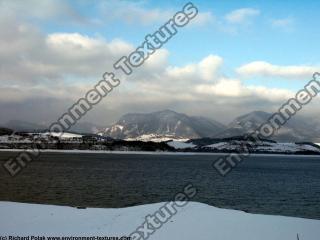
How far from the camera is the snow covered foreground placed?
63.1 ft

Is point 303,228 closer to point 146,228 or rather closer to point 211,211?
point 211,211

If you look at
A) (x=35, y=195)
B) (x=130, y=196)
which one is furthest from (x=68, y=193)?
(x=130, y=196)

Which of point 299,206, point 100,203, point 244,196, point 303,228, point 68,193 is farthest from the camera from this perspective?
point 244,196

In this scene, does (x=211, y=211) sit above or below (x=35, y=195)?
below

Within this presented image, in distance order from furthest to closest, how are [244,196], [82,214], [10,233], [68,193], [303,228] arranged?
[244,196], [68,193], [82,214], [303,228], [10,233]

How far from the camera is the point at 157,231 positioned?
19.7 m

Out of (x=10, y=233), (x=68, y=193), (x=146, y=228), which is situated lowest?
(x=146, y=228)

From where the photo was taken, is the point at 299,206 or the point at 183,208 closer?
the point at 183,208

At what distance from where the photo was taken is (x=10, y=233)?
A: 1898 centimetres

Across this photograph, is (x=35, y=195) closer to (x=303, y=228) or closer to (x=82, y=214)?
(x=82, y=214)

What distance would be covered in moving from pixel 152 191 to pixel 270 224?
29198 millimetres

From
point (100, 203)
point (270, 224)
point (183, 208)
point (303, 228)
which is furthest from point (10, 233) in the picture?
point (100, 203)

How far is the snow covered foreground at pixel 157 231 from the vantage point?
19.2 meters

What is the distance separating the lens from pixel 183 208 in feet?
81.3
